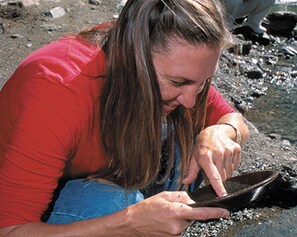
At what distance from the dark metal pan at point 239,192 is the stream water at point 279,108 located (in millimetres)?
1937

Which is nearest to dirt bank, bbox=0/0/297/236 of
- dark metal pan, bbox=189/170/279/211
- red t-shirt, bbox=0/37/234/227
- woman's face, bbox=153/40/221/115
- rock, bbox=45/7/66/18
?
rock, bbox=45/7/66/18

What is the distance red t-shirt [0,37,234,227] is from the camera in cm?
149

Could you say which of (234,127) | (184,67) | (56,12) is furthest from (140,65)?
(56,12)

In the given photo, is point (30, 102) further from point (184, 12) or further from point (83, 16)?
point (83, 16)

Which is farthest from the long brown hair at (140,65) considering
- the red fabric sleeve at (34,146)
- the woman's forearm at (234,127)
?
the woman's forearm at (234,127)

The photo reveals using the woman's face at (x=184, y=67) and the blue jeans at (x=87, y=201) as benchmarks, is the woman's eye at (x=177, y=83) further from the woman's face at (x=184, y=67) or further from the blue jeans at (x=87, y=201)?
the blue jeans at (x=87, y=201)

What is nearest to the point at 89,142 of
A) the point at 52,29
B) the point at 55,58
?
the point at 55,58

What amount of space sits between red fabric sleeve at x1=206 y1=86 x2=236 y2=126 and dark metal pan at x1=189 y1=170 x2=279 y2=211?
14.6 inches

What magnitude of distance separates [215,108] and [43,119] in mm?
870

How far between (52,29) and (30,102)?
3008mm

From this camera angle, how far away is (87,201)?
5.96ft

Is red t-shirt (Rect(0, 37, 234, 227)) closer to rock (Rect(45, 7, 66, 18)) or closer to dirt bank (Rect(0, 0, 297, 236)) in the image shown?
dirt bank (Rect(0, 0, 297, 236))

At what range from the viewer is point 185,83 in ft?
5.18

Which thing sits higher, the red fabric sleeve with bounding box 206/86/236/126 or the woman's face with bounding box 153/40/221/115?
the woman's face with bounding box 153/40/221/115
